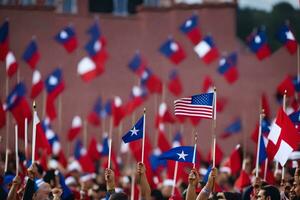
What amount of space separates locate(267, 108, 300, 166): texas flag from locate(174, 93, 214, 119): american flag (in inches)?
45.2

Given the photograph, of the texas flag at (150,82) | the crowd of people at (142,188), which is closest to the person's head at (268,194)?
the crowd of people at (142,188)

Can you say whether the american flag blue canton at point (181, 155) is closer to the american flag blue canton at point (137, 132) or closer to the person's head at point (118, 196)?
the american flag blue canton at point (137, 132)

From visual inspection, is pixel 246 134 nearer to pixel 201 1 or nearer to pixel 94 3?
pixel 201 1

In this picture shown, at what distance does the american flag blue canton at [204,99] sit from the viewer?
17062mm

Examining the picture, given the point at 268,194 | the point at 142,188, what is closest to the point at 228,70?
the point at 142,188

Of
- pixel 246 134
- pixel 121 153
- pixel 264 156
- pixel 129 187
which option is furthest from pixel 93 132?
pixel 264 156

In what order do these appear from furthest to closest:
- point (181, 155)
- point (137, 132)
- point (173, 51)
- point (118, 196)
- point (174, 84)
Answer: point (174, 84), point (173, 51), point (137, 132), point (181, 155), point (118, 196)

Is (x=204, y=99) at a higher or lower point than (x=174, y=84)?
lower

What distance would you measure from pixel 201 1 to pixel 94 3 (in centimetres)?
382

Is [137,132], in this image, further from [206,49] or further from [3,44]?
[206,49]

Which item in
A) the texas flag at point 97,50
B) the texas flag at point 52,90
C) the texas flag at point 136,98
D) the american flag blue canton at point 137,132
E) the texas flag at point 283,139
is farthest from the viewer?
the texas flag at point 97,50

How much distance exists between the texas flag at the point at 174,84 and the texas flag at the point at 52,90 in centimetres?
431

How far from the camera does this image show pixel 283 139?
17.4 metres

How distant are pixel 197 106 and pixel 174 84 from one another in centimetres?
1952
